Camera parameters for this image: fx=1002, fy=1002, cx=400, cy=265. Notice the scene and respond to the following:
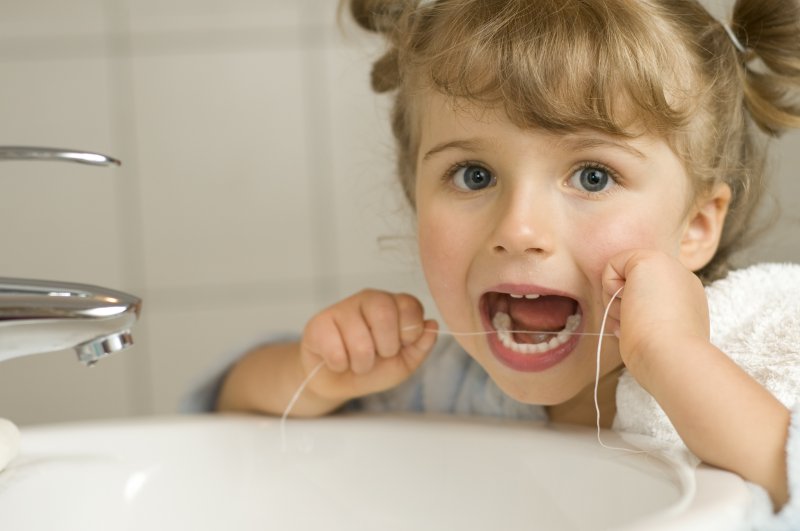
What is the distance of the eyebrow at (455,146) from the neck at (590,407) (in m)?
0.25

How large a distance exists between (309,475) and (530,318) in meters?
0.22

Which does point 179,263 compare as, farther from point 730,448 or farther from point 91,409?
point 730,448

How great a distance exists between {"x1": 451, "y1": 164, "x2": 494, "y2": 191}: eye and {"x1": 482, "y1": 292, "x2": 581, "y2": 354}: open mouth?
9 cm

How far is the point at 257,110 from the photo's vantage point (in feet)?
5.07

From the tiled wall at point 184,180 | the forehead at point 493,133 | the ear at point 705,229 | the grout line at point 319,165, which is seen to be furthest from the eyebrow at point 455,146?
the grout line at point 319,165

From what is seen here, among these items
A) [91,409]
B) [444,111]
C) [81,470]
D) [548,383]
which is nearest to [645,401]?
[548,383]

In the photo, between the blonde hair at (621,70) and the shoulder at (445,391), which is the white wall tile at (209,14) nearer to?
the blonde hair at (621,70)

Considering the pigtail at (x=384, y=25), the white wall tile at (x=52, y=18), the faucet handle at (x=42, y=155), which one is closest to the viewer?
the faucet handle at (x=42, y=155)

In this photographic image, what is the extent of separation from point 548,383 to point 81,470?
0.37 meters

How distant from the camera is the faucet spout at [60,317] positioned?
0.60 meters

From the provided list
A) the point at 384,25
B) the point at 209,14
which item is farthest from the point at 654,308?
the point at 209,14

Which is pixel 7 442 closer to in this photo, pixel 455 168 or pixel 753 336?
pixel 455 168

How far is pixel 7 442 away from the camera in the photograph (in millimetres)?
731

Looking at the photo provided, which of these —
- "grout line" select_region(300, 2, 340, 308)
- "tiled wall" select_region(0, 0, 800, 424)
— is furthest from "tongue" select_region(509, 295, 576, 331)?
"grout line" select_region(300, 2, 340, 308)
